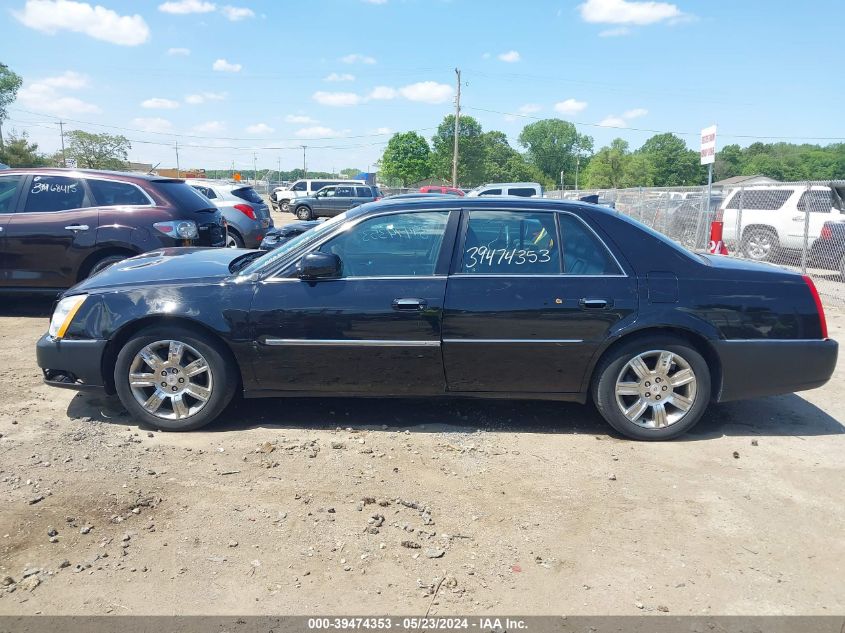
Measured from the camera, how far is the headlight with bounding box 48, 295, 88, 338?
15.6ft

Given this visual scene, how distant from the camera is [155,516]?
11.8 feet

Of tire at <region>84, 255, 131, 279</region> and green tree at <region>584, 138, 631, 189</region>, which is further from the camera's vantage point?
green tree at <region>584, 138, 631, 189</region>

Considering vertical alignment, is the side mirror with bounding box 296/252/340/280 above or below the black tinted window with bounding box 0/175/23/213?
below

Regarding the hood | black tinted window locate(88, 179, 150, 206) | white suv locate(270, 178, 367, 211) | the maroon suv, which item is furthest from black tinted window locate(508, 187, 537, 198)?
white suv locate(270, 178, 367, 211)

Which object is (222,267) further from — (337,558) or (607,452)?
(607,452)

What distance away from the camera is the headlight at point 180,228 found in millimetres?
7977

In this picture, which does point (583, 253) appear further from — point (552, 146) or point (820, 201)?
point (552, 146)

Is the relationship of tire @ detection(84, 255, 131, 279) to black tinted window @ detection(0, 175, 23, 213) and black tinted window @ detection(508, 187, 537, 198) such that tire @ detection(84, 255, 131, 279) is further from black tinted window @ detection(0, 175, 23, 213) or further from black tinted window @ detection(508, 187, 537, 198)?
black tinted window @ detection(508, 187, 537, 198)

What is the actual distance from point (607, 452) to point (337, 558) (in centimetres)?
209

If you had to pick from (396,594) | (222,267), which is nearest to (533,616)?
(396,594)

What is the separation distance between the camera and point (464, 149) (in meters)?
108

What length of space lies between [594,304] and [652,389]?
73 centimetres

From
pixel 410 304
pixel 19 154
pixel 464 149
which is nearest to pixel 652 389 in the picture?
pixel 410 304

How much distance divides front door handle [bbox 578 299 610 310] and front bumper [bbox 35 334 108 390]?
3.23m
